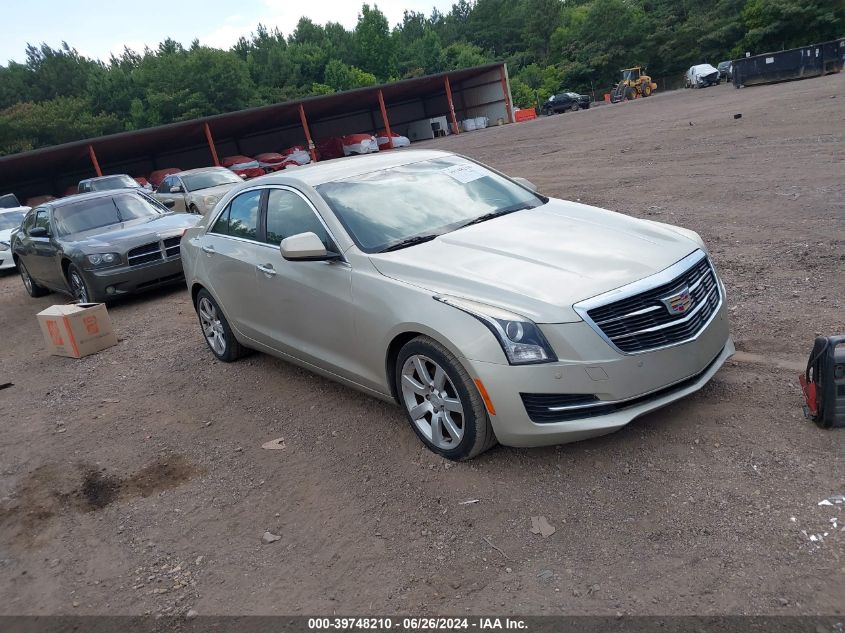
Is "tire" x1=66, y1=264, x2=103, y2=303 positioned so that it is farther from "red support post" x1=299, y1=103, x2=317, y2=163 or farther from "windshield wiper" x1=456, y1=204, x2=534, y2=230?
"red support post" x1=299, y1=103, x2=317, y2=163

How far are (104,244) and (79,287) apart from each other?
86 cm

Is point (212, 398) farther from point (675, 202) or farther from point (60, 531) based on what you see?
point (675, 202)

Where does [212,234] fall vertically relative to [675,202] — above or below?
above

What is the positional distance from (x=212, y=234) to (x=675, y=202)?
6.99m

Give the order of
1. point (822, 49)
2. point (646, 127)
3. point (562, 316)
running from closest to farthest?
point (562, 316)
point (646, 127)
point (822, 49)

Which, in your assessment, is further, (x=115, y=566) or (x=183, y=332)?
(x=183, y=332)

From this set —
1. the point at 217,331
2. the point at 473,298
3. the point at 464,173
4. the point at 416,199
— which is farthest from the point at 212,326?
the point at 473,298

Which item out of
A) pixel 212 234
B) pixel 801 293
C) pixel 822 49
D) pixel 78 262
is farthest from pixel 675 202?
pixel 822 49

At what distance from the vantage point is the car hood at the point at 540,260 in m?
3.74

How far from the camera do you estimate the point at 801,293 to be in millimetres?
5871

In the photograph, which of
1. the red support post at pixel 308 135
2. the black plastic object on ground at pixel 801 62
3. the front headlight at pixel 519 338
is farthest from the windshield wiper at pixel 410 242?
the red support post at pixel 308 135

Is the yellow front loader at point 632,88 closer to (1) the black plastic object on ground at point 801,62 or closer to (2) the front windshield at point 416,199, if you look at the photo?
(1) the black plastic object on ground at point 801,62

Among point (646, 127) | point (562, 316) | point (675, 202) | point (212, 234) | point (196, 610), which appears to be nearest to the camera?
point (196, 610)

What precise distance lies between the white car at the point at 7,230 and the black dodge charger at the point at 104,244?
519 cm
